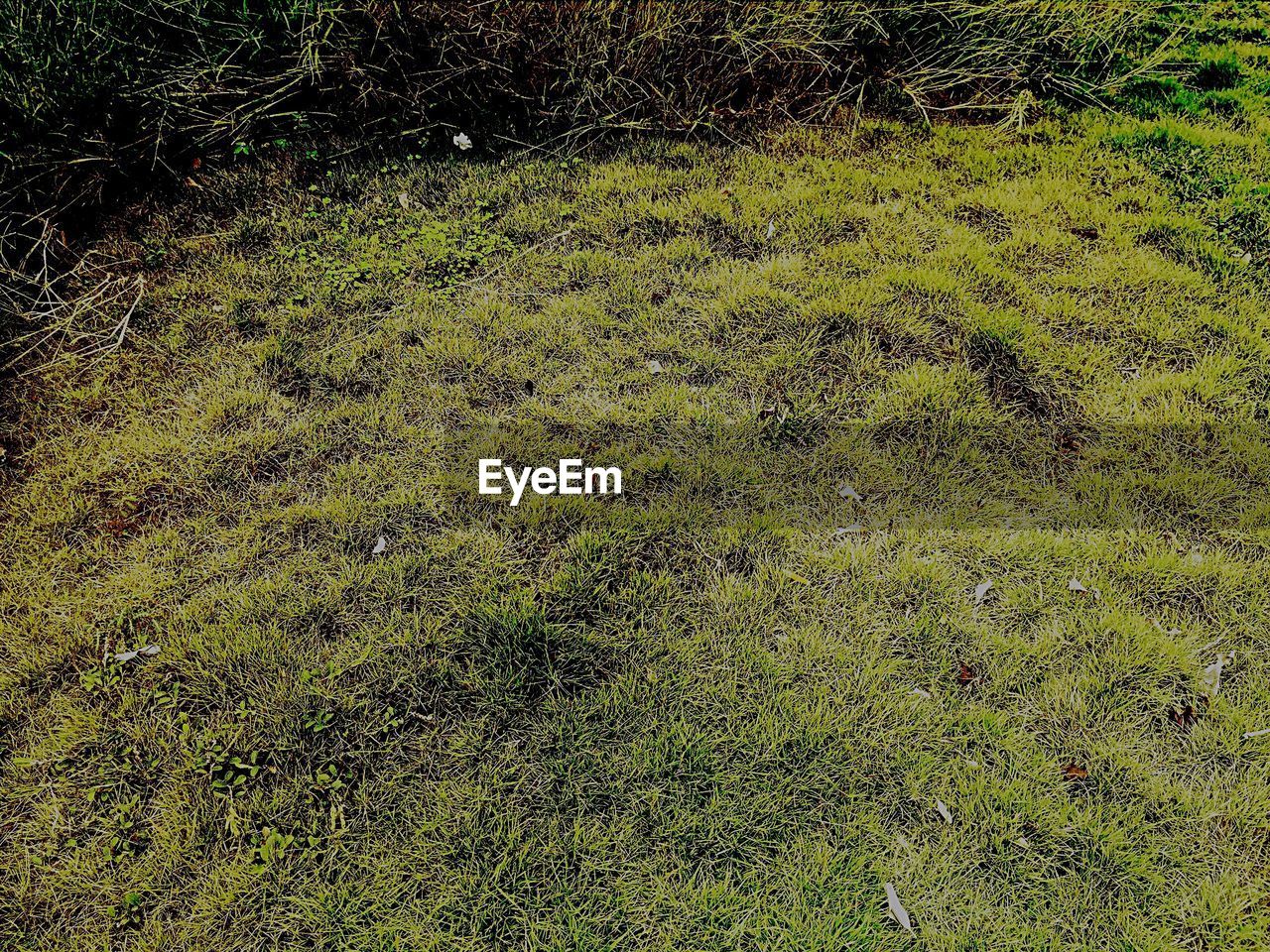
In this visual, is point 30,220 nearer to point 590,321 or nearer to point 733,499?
point 590,321

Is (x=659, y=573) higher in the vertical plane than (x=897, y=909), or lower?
higher

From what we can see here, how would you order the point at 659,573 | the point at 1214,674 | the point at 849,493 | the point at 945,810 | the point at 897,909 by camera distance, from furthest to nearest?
the point at 849,493 → the point at 659,573 → the point at 1214,674 → the point at 945,810 → the point at 897,909

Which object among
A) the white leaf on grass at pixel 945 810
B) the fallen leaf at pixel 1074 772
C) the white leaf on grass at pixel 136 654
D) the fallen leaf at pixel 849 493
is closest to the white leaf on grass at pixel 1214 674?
the fallen leaf at pixel 1074 772

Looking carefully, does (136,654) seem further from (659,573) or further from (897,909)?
(897,909)

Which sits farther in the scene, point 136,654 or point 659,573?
point 659,573

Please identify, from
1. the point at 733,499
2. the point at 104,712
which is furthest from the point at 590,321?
the point at 104,712

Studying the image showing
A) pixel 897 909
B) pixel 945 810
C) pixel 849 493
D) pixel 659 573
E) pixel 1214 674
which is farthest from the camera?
pixel 849 493

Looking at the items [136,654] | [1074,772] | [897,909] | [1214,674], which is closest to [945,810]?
[897,909]

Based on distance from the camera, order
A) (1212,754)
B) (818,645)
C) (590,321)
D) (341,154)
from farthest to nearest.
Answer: (341,154)
(590,321)
(818,645)
(1212,754)
